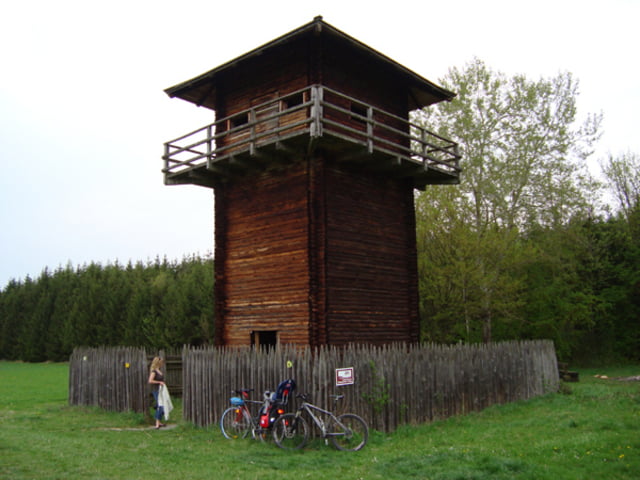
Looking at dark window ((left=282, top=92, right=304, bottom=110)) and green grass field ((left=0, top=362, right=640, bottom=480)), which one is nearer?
green grass field ((left=0, top=362, right=640, bottom=480))

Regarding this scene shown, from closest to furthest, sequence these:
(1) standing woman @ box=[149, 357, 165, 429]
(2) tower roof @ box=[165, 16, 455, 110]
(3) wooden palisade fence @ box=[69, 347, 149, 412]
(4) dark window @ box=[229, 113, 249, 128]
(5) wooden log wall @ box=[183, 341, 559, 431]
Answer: (5) wooden log wall @ box=[183, 341, 559, 431] → (1) standing woman @ box=[149, 357, 165, 429] → (2) tower roof @ box=[165, 16, 455, 110] → (3) wooden palisade fence @ box=[69, 347, 149, 412] → (4) dark window @ box=[229, 113, 249, 128]

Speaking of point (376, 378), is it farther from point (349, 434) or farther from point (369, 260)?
point (369, 260)

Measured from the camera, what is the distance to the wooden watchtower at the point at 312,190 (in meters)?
16.2

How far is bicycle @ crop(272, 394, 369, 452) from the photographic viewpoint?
447 inches

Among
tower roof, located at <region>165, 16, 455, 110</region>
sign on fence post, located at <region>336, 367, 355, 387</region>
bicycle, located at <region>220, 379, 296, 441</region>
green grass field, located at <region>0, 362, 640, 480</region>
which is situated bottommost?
green grass field, located at <region>0, 362, 640, 480</region>

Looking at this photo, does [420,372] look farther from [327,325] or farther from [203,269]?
[203,269]

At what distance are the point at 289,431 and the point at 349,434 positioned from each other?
1286 mm

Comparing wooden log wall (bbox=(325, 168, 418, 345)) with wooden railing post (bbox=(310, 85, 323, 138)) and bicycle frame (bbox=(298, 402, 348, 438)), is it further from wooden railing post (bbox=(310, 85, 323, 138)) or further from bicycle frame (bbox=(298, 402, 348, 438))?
bicycle frame (bbox=(298, 402, 348, 438))

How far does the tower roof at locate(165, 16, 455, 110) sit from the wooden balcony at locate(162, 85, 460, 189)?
1524 millimetres

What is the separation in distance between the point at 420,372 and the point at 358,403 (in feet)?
7.01

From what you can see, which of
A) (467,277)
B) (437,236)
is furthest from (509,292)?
(437,236)

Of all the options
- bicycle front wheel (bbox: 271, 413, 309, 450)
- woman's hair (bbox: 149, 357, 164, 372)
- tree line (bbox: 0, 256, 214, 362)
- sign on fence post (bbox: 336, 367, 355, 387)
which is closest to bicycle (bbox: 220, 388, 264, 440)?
bicycle front wheel (bbox: 271, 413, 309, 450)

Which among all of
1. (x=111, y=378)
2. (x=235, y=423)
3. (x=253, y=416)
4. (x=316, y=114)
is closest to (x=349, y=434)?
(x=253, y=416)

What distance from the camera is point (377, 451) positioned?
1101cm
